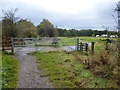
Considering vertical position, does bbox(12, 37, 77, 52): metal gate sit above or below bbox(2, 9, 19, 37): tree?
below

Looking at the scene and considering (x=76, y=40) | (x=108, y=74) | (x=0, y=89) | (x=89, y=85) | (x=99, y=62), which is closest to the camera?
(x=0, y=89)

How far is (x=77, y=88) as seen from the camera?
3.31 meters

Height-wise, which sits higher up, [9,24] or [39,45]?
[9,24]

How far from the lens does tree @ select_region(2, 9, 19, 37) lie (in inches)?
629

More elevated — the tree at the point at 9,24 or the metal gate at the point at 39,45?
the tree at the point at 9,24

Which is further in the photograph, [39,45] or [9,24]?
[9,24]

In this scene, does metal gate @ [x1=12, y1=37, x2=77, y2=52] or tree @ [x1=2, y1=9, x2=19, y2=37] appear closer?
metal gate @ [x1=12, y1=37, x2=77, y2=52]

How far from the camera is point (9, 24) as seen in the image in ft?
53.4

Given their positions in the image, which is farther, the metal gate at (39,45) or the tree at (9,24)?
the tree at (9,24)

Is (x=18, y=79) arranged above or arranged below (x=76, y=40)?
below

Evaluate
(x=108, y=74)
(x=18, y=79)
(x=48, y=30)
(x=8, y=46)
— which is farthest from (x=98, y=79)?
(x=48, y=30)

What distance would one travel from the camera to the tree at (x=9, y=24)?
1598cm

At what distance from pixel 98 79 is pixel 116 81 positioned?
0.56 m

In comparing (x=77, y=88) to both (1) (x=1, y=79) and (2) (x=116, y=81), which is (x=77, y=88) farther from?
(1) (x=1, y=79)
